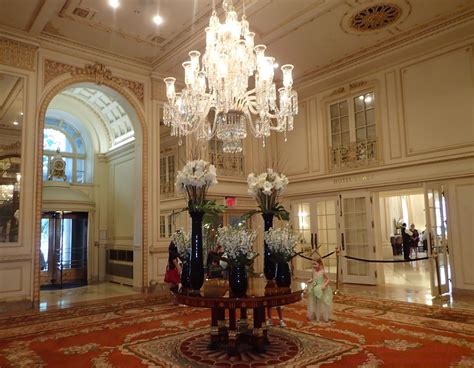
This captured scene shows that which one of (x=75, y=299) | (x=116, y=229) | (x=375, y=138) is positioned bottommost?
(x=75, y=299)

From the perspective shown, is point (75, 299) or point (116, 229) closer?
point (75, 299)

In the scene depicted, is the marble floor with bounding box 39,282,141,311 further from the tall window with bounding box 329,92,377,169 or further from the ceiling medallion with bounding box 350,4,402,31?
the ceiling medallion with bounding box 350,4,402,31

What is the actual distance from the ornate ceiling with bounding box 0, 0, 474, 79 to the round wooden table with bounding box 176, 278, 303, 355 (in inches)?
188

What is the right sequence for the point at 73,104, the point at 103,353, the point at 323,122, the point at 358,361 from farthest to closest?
1. the point at 73,104
2. the point at 323,122
3. the point at 103,353
4. the point at 358,361

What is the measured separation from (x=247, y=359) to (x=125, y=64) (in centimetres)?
697

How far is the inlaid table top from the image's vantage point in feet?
11.7

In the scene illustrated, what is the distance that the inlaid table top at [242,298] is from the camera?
3574 mm

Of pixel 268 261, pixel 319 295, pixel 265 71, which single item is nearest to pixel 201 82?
pixel 265 71

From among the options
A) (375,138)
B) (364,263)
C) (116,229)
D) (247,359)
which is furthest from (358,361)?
(116,229)

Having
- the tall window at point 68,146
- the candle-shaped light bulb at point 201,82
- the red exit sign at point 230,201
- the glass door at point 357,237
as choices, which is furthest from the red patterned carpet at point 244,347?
the tall window at point 68,146

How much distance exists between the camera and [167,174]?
10.2 m

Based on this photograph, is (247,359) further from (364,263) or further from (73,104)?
(73,104)

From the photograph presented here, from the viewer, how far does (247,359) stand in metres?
3.81

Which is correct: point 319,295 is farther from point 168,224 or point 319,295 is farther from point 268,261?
point 168,224
